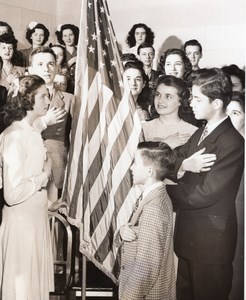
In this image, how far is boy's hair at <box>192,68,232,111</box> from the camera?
281 cm

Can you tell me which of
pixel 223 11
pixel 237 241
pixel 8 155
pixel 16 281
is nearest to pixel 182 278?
pixel 237 241

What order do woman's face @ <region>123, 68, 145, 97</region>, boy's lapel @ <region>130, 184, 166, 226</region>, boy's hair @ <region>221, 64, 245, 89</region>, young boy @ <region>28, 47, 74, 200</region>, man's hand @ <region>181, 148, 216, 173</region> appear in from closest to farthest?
boy's hair @ <region>221, 64, 245, 89</region> → man's hand @ <region>181, 148, 216, 173</region> → boy's lapel @ <region>130, 184, 166, 226</region> → woman's face @ <region>123, 68, 145, 97</region> → young boy @ <region>28, 47, 74, 200</region>

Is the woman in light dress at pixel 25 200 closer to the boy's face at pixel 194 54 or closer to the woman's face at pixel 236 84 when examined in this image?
the boy's face at pixel 194 54

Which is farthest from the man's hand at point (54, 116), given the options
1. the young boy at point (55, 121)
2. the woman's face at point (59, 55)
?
the woman's face at point (59, 55)

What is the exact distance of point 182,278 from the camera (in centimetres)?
293

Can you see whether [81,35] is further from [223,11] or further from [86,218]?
[86,218]

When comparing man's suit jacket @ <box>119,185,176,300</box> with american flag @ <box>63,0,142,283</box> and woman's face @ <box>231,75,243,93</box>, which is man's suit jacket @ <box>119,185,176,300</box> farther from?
woman's face @ <box>231,75,243,93</box>

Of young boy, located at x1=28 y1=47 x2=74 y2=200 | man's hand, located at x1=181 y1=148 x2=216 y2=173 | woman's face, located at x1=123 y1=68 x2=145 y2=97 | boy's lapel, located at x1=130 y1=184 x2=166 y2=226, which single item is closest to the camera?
man's hand, located at x1=181 y1=148 x2=216 y2=173

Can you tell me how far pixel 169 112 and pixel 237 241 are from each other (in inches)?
29.5

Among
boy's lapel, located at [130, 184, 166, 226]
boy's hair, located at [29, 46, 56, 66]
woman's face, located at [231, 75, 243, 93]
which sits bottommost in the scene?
boy's lapel, located at [130, 184, 166, 226]

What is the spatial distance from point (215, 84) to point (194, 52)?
20cm

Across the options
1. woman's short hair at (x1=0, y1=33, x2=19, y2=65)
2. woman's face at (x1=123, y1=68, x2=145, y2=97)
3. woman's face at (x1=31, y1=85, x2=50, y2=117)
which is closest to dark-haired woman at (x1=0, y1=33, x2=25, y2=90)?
woman's short hair at (x1=0, y1=33, x2=19, y2=65)

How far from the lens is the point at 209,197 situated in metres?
2.85

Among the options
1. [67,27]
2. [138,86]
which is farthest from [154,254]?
[67,27]
